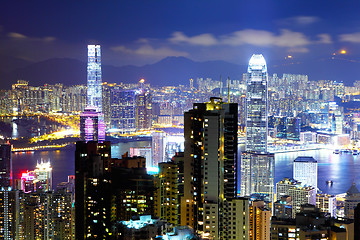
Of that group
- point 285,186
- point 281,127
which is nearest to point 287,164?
point 281,127

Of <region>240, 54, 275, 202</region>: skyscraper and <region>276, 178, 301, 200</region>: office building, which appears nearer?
<region>276, 178, 301, 200</region>: office building

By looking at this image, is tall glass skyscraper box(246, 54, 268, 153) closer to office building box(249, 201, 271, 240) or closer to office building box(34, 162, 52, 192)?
office building box(34, 162, 52, 192)

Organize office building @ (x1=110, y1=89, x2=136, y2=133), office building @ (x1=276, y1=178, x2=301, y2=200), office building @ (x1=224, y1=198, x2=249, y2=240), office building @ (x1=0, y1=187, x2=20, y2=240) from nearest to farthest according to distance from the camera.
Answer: office building @ (x1=224, y1=198, x2=249, y2=240)
office building @ (x1=0, y1=187, x2=20, y2=240)
office building @ (x1=276, y1=178, x2=301, y2=200)
office building @ (x1=110, y1=89, x2=136, y2=133)

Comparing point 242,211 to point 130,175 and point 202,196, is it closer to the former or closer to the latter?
point 202,196

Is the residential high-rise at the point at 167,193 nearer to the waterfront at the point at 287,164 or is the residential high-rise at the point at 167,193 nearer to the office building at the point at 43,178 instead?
the office building at the point at 43,178

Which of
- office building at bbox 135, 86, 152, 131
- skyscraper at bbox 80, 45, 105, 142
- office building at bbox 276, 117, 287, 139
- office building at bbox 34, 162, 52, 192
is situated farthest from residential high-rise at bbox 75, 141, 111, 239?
office building at bbox 276, 117, 287, 139
